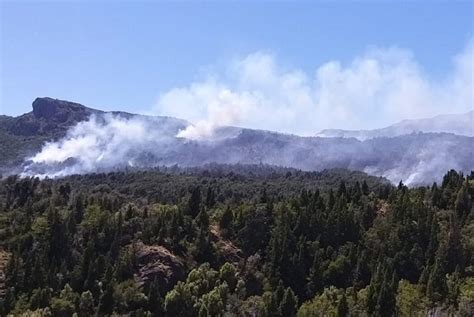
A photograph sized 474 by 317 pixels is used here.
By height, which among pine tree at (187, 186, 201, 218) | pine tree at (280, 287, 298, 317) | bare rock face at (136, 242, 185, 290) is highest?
pine tree at (187, 186, 201, 218)

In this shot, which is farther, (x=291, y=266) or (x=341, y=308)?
(x=291, y=266)

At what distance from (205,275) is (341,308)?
34.7m

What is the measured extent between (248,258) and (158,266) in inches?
990

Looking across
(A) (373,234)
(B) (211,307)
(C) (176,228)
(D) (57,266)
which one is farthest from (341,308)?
(D) (57,266)

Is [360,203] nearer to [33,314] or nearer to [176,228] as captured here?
[176,228]

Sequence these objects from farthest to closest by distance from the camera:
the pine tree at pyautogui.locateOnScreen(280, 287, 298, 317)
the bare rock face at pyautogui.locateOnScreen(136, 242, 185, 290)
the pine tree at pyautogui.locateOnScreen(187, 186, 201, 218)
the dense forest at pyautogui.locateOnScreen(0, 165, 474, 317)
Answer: the pine tree at pyautogui.locateOnScreen(187, 186, 201, 218)
the bare rock face at pyautogui.locateOnScreen(136, 242, 185, 290)
the pine tree at pyautogui.locateOnScreen(280, 287, 298, 317)
the dense forest at pyautogui.locateOnScreen(0, 165, 474, 317)

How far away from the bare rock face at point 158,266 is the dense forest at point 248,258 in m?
0.33

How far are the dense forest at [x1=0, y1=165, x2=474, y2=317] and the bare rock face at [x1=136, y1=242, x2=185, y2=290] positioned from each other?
33 centimetres

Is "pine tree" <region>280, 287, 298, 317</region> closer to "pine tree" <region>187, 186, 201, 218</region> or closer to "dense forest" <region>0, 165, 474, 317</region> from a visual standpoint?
"dense forest" <region>0, 165, 474, 317</region>

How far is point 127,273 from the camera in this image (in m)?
159

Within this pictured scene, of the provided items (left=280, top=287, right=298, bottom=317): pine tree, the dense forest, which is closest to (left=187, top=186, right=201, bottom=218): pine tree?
the dense forest

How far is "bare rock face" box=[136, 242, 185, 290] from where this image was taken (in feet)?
519

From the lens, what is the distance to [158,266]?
16125 centimetres

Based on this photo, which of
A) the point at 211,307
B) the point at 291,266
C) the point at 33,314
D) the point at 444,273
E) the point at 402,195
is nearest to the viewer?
the point at 33,314
